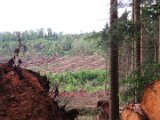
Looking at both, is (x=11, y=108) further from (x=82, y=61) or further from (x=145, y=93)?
(x=82, y=61)

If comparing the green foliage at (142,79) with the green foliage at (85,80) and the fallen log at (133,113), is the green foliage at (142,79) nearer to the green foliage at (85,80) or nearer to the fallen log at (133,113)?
the fallen log at (133,113)

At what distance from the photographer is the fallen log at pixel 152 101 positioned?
6535 millimetres

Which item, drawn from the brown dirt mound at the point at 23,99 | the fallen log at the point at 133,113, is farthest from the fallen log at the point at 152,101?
the brown dirt mound at the point at 23,99

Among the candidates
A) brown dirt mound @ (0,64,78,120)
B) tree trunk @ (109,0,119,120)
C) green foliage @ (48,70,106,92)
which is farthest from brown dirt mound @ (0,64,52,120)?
green foliage @ (48,70,106,92)

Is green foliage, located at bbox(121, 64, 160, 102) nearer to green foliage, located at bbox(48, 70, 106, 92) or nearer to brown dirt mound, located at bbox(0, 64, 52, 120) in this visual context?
brown dirt mound, located at bbox(0, 64, 52, 120)

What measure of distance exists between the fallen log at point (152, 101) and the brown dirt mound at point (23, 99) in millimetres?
2958

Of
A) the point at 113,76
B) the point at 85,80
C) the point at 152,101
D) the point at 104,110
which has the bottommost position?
the point at 85,80

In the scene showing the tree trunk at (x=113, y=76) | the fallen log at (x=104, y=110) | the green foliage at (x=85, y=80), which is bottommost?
the green foliage at (x=85, y=80)

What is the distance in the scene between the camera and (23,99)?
897 centimetres

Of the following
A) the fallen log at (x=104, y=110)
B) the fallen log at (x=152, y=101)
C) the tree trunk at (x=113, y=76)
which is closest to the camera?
the fallen log at (x=152, y=101)

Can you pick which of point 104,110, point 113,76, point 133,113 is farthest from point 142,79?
point 104,110

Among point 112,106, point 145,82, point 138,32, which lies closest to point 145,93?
point 145,82

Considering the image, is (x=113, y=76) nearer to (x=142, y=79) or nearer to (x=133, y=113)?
(x=142, y=79)

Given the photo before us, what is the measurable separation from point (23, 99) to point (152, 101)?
339 centimetres
